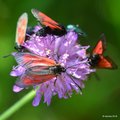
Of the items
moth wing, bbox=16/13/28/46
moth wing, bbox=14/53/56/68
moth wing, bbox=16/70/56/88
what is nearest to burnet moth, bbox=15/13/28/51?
moth wing, bbox=16/13/28/46

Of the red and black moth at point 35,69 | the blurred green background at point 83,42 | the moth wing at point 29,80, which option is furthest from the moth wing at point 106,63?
the blurred green background at point 83,42

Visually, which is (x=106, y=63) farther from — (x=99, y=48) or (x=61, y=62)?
(x=61, y=62)

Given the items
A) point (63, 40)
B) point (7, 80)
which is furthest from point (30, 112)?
point (63, 40)

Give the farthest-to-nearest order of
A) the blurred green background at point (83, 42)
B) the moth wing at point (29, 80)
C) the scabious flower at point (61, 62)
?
the blurred green background at point (83, 42), the scabious flower at point (61, 62), the moth wing at point (29, 80)

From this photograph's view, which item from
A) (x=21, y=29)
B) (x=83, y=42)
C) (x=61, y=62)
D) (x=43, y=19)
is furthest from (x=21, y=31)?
(x=83, y=42)

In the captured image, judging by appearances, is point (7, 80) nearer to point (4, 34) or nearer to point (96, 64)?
point (4, 34)

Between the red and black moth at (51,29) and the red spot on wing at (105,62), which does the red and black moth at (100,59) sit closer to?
the red spot on wing at (105,62)

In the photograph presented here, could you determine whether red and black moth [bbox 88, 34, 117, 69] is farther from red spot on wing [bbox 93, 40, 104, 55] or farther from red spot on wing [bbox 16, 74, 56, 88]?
red spot on wing [bbox 16, 74, 56, 88]
